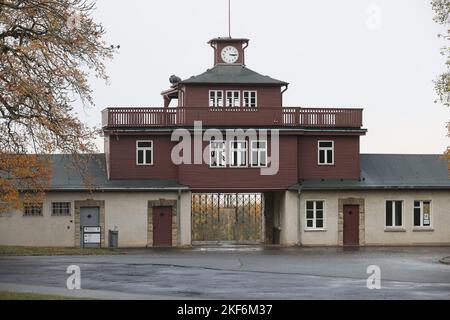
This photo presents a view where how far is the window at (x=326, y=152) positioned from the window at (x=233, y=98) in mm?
4885

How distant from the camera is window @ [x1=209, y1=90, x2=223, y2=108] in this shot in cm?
5209

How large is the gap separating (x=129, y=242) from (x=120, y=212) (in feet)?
5.10

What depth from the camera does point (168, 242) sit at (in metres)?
49.7

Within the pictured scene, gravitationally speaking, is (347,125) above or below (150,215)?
above

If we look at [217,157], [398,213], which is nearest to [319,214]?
[398,213]

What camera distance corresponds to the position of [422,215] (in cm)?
5194

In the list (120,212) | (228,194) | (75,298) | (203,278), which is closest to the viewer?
(75,298)

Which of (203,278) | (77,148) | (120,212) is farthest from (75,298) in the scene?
(120,212)

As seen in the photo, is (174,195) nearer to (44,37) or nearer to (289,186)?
(289,186)

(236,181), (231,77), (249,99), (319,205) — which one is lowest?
(319,205)

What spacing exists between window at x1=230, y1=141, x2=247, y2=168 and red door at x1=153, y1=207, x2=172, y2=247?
4.34 meters

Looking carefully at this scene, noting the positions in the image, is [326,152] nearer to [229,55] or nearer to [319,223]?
[319,223]

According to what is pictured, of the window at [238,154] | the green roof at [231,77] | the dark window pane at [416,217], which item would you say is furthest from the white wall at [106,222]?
the dark window pane at [416,217]

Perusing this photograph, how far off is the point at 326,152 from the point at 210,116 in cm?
660
